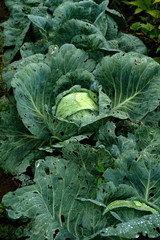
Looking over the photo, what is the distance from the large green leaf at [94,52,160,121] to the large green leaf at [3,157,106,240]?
2.70 feet

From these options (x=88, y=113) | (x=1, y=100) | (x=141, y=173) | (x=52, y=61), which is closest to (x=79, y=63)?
(x=52, y=61)

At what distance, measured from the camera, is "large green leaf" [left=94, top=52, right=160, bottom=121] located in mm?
3504

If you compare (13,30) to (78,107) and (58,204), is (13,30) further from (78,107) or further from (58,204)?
(58,204)

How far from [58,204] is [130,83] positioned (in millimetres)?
1395

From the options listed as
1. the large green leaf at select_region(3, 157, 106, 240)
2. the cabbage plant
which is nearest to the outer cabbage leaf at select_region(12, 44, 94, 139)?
the cabbage plant

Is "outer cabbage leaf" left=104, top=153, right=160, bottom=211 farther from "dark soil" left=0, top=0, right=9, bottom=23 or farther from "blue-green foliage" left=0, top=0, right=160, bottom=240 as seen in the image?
"dark soil" left=0, top=0, right=9, bottom=23

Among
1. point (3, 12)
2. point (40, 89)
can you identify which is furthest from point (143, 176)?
point (3, 12)

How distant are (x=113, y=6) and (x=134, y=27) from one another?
88 cm

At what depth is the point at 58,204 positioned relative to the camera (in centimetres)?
276

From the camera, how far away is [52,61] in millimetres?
3725

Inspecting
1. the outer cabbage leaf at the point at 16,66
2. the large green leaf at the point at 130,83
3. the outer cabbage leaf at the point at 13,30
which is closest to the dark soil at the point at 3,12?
the outer cabbage leaf at the point at 13,30

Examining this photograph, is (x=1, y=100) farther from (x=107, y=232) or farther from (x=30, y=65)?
(x=107, y=232)

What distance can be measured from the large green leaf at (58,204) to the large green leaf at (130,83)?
0.82 m

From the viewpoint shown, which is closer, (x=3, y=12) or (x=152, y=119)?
(x=152, y=119)
